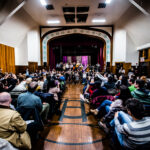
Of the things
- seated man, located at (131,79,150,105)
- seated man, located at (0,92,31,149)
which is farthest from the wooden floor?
seated man, located at (131,79,150,105)

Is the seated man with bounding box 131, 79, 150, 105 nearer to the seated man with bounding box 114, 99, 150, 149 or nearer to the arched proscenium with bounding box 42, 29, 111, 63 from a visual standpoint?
the seated man with bounding box 114, 99, 150, 149

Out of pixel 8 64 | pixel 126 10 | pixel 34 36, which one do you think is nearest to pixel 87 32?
pixel 126 10

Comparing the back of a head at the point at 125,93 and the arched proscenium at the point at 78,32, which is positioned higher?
the arched proscenium at the point at 78,32

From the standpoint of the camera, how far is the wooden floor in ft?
6.22

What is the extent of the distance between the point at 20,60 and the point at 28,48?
44.7 inches

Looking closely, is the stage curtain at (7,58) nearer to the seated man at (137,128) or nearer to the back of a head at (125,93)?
the back of a head at (125,93)

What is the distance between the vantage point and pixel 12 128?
1178 mm

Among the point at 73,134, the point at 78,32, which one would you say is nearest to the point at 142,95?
the point at 73,134

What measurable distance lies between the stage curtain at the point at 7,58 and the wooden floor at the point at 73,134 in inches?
244

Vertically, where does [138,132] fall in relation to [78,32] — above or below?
below

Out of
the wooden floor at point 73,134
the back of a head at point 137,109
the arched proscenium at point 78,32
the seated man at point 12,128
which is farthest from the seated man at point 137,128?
the arched proscenium at point 78,32

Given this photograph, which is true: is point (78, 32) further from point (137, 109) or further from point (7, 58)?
point (137, 109)

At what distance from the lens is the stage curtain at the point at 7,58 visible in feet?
23.8

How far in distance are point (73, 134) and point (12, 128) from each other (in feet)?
4.45
